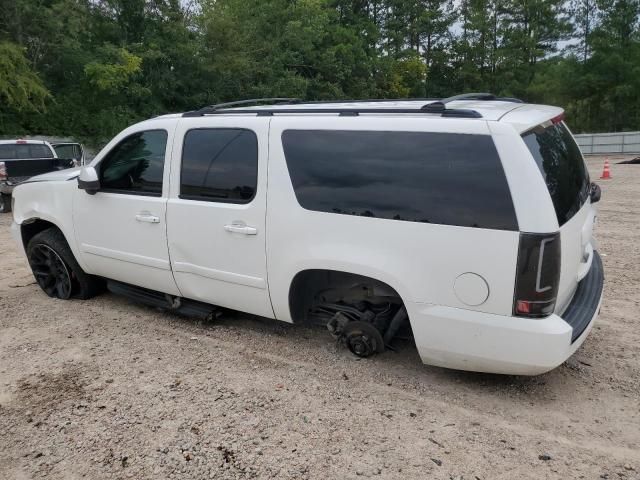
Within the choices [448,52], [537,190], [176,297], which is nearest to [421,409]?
[537,190]

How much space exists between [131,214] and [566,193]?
3273 millimetres

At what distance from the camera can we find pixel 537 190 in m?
2.73

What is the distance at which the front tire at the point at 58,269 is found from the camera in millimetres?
5023

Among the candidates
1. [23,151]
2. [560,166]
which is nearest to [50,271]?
[560,166]

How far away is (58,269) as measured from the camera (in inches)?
204

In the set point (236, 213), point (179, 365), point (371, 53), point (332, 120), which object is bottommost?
point (179, 365)

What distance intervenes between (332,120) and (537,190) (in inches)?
53.2

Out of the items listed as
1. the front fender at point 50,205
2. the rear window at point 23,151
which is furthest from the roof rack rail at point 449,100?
the rear window at point 23,151

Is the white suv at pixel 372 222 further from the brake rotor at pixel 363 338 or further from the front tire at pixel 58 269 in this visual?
the front tire at pixel 58 269

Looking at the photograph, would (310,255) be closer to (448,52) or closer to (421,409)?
(421,409)

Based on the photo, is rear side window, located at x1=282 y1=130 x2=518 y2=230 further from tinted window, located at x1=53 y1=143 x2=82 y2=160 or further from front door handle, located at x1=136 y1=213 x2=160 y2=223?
tinted window, located at x1=53 y1=143 x2=82 y2=160

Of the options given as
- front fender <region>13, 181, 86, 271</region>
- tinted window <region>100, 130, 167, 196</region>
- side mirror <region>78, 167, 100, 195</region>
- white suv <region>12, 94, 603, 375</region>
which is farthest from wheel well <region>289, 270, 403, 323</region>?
front fender <region>13, 181, 86, 271</region>

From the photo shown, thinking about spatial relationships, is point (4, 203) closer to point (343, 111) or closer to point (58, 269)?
point (58, 269)

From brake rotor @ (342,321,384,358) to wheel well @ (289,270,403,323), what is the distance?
18 centimetres
